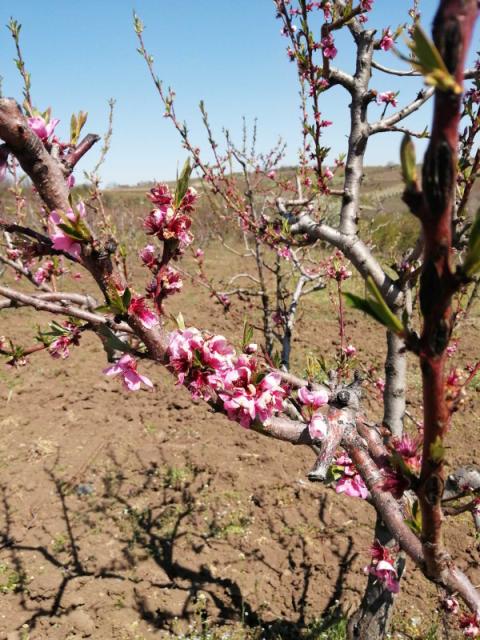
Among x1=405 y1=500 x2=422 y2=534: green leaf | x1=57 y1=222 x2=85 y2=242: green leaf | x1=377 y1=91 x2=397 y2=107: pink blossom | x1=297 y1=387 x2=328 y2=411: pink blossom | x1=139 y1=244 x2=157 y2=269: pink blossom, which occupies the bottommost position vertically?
x1=405 y1=500 x2=422 y2=534: green leaf

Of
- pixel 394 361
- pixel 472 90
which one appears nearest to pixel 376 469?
pixel 394 361

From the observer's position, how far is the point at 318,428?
1.22 m

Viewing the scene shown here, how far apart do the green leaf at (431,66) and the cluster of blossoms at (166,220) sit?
0.95 metres

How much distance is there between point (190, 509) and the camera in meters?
4.04

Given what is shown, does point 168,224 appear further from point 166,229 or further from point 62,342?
point 62,342

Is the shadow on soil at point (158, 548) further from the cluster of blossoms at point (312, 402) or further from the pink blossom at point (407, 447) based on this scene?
the pink blossom at point (407, 447)

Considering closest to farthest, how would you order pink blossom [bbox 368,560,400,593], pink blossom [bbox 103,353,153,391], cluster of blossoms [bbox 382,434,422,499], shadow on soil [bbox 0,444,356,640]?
1. cluster of blossoms [bbox 382,434,422,499]
2. pink blossom [bbox 103,353,153,391]
3. pink blossom [bbox 368,560,400,593]
4. shadow on soil [bbox 0,444,356,640]

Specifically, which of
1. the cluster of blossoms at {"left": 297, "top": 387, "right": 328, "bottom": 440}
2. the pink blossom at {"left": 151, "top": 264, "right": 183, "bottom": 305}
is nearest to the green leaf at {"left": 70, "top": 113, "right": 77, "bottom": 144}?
the pink blossom at {"left": 151, "top": 264, "right": 183, "bottom": 305}

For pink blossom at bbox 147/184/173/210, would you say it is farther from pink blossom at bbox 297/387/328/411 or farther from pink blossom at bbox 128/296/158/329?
pink blossom at bbox 297/387/328/411

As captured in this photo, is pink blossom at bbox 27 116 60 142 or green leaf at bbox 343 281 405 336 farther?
pink blossom at bbox 27 116 60 142

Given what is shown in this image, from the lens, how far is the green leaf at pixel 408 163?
0.49 m

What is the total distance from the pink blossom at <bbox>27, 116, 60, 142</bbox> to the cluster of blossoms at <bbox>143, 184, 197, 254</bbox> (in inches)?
12.7

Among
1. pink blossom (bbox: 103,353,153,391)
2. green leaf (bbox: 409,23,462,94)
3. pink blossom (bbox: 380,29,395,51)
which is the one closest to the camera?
green leaf (bbox: 409,23,462,94)

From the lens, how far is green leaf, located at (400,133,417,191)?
1.60 ft
